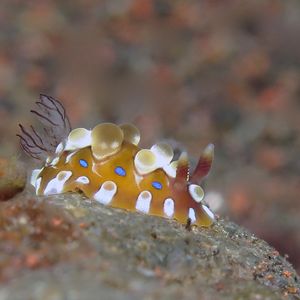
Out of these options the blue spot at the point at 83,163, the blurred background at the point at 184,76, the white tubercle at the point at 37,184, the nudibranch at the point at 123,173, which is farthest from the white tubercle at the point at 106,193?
the blurred background at the point at 184,76

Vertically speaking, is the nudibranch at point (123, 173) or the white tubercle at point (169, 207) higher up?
the nudibranch at point (123, 173)

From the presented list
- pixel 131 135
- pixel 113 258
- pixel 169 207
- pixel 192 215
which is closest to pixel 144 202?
pixel 169 207

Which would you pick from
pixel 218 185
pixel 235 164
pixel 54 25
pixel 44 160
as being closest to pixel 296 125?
pixel 235 164

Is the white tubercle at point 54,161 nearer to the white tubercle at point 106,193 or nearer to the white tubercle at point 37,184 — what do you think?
the white tubercle at point 37,184

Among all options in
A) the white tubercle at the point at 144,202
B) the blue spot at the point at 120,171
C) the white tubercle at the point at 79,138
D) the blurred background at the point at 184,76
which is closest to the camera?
the white tubercle at the point at 144,202

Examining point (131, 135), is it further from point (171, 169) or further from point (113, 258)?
point (113, 258)

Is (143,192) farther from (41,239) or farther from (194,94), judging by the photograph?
(194,94)

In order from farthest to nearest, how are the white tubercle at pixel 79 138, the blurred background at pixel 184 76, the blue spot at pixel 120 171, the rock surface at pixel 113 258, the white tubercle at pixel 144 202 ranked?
the blurred background at pixel 184 76, the white tubercle at pixel 79 138, the blue spot at pixel 120 171, the white tubercle at pixel 144 202, the rock surface at pixel 113 258

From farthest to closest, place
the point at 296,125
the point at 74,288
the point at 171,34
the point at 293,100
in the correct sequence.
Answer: the point at 171,34
the point at 293,100
the point at 296,125
the point at 74,288
